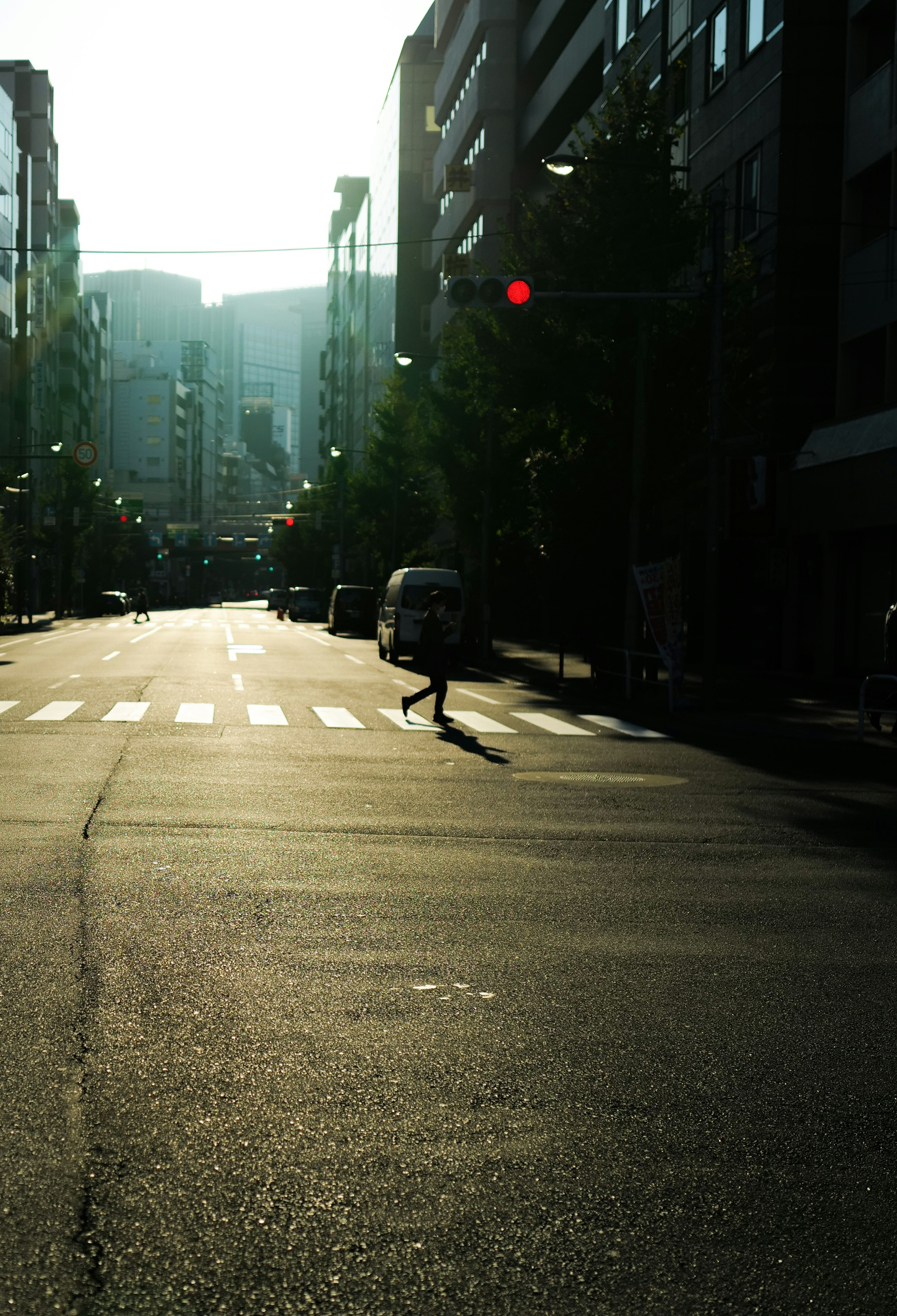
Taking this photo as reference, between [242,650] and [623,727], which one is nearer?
[623,727]

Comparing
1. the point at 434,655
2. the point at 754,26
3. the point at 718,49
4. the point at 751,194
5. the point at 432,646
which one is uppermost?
the point at 718,49

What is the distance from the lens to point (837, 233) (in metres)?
30.3

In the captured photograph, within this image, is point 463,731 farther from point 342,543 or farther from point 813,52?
point 342,543

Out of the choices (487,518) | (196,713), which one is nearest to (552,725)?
(196,713)

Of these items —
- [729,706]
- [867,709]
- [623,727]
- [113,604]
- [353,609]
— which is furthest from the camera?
[113,604]

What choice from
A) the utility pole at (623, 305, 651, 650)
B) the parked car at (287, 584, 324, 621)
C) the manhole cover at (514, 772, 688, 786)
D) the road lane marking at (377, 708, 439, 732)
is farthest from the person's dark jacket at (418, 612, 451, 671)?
the parked car at (287, 584, 324, 621)

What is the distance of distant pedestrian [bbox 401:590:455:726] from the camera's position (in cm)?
1962

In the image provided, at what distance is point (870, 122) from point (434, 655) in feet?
50.1

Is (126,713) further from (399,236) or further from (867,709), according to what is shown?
(399,236)

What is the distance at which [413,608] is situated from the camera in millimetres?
35812

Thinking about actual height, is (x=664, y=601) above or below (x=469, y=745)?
above

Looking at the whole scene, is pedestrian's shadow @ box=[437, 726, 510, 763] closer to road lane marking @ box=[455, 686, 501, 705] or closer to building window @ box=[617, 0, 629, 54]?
road lane marking @ box=[455, 686, 501, 705]

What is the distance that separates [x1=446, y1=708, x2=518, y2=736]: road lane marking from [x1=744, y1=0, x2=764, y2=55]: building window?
18.6 metres

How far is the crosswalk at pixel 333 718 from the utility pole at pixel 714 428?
184 centimetres
